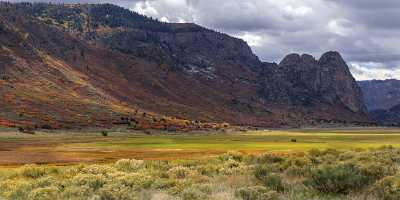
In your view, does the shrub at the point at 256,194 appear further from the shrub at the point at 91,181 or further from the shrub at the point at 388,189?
the shrub at the point at 91,181

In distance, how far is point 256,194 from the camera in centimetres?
2172

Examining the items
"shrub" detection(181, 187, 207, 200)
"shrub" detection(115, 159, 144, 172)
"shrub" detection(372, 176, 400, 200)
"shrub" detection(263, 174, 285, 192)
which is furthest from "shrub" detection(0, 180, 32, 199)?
"shrub" detection(372, 176, 400, 200)

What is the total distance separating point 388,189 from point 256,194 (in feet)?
15.8

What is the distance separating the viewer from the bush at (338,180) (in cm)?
2433

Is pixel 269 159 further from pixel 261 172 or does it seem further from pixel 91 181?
pixel 91 181

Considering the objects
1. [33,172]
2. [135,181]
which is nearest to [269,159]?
[135,181]

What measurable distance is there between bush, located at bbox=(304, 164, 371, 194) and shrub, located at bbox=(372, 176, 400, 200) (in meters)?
1.92

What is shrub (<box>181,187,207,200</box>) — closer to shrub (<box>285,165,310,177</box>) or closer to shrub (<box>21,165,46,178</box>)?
shrub (<box>285,165,310,177</box>)

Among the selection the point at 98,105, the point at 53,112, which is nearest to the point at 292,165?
the point at 53,112

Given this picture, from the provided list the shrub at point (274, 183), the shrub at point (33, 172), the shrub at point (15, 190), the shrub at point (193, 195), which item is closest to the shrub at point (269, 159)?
the shrub at point (274, 183)

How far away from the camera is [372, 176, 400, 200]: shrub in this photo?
20.7 m

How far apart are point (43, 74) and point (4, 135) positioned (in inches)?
2818

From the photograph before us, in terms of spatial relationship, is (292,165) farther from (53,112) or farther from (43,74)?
(43,74)

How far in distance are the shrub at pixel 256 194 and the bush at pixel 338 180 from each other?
3.61 meters
